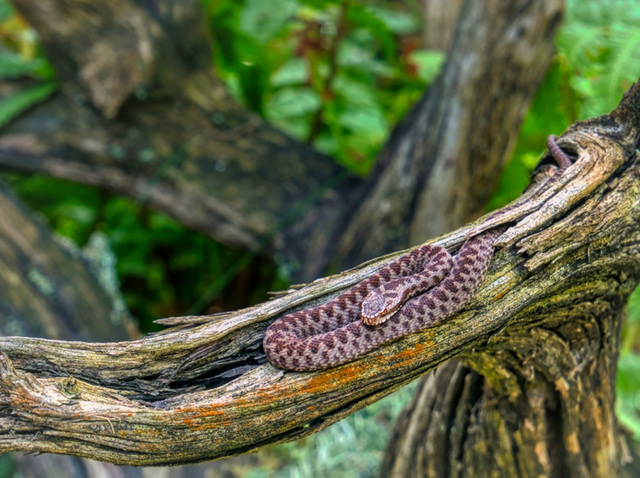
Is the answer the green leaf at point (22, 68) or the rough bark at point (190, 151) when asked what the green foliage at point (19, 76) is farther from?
the rough bark at point (190, 151)

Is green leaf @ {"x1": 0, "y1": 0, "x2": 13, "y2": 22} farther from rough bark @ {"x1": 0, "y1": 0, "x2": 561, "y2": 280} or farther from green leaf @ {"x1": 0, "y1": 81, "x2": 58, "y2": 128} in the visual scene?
green leaf @ {"x1": 0, "y1": 81, "x2": 58, "y2": 128}

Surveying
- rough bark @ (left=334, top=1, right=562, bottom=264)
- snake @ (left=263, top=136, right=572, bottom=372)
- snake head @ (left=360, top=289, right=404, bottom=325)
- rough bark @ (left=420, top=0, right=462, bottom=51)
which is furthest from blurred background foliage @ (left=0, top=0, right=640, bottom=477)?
snake head @ (left=360, top=289, right=404, bottom=325)

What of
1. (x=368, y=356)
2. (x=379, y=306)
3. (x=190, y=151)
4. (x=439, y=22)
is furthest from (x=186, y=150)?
(x=439, y=22)

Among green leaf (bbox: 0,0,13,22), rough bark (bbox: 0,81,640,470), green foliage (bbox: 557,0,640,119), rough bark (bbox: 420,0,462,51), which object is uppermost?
rough bark (bbox: 420,0,462,51)

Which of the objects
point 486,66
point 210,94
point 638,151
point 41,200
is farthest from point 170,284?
point 638,151

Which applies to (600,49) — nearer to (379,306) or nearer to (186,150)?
(379,306)

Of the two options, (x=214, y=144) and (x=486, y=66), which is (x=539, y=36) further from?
(x=214, y=144)
